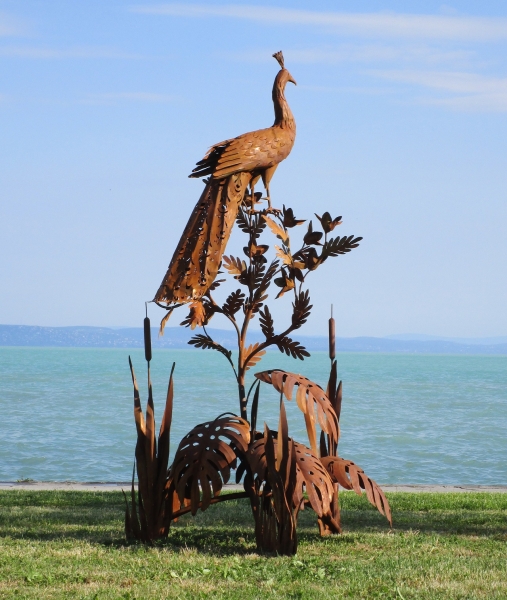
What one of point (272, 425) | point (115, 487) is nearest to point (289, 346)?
point (115, 487)

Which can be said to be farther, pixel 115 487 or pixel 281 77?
pixel 115 487

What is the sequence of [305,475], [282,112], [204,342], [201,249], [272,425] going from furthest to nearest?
[272,425] → [204,342] → [282,112] → [201,249] → [305,475]

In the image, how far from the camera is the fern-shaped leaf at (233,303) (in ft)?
24.0

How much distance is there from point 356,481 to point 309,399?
0.71m

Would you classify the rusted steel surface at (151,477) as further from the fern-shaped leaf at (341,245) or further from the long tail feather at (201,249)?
the fern-shaped leaf at (341,245)

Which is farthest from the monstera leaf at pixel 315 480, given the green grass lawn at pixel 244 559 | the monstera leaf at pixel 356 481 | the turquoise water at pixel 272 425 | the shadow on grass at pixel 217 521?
the turquoise water at pixel 272 425

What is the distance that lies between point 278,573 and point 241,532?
1.42 m

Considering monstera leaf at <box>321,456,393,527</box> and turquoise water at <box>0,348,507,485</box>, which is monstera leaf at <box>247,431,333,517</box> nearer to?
monstera leaf at <box>321,456,393,527</box>

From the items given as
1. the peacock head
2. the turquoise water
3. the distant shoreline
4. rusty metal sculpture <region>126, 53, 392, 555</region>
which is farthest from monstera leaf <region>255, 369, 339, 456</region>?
the turquoise water

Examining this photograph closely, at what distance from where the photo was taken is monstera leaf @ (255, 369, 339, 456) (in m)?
6.86

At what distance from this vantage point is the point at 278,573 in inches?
235

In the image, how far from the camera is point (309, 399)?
694 cm

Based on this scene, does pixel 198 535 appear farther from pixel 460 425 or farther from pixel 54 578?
pixel 460 425

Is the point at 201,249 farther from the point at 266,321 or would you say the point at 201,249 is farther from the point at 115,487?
the point at 115,487
